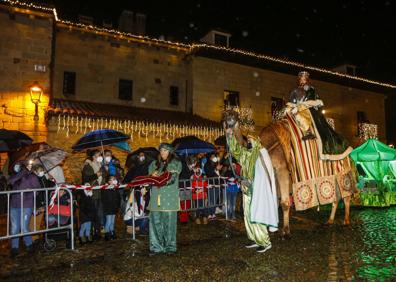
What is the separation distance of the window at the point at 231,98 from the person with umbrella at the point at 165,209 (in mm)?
13918

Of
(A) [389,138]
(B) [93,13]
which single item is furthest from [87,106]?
(A) [389,138]

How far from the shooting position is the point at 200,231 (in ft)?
24.3

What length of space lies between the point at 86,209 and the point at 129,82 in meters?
11.8

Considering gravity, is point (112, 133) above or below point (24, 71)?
below

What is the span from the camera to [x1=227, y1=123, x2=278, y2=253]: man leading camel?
5.45m

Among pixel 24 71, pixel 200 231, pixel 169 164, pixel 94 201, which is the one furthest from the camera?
pixel 24 71

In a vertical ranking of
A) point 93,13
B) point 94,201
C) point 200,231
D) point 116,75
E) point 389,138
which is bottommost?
point 200,231

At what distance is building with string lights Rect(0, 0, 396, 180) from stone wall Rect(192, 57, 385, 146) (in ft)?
0.19

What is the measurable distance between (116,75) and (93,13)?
383 centimetres

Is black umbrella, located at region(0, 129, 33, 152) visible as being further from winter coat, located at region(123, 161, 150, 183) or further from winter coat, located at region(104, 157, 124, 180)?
winter coat, located at region(123, 161, 150, 183)

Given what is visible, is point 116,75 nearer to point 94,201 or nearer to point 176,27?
point 176,27

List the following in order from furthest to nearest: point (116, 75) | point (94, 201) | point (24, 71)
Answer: point (116, 75) < point (24, 71) < point (94, 201)

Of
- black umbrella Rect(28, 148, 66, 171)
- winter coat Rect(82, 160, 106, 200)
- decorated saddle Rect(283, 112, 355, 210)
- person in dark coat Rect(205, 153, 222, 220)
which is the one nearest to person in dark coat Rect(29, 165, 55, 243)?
black umbrella Rect(28, 148, 66, 171)

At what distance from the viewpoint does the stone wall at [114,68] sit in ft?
51.6
